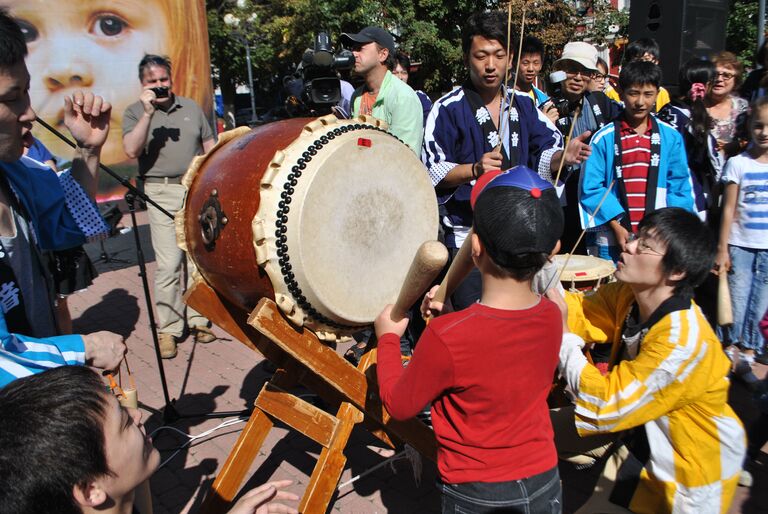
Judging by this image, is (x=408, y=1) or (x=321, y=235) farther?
(x=408, y=1)

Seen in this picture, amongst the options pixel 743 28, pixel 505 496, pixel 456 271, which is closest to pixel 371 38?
pixel 456 271

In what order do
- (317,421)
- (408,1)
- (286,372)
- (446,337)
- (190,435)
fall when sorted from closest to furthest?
(446,337)
(317,421)
(286,372)
(190,435)
(408,1)

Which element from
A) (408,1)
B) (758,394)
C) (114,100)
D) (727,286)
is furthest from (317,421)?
(408,1)

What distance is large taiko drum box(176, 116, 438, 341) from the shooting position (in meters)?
1.90

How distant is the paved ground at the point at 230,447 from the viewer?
8.44 feet

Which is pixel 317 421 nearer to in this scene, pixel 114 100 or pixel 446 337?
pixel 446 337

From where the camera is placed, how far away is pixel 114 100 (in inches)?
255

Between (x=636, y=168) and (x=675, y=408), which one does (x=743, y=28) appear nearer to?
(x=636, y=168)

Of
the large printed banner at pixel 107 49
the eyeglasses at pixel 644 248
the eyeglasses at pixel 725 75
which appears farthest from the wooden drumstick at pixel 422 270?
the large printed banner at pixel 107 49

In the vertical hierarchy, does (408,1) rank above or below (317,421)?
above

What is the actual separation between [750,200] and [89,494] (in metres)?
3.43

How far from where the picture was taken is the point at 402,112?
328 centimetres

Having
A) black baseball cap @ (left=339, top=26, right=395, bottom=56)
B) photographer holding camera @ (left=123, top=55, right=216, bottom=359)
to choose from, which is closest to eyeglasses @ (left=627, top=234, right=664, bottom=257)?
black baseball cap @ (left=339, top=26, right=395, bottom=56)

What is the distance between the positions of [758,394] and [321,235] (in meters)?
2.24
